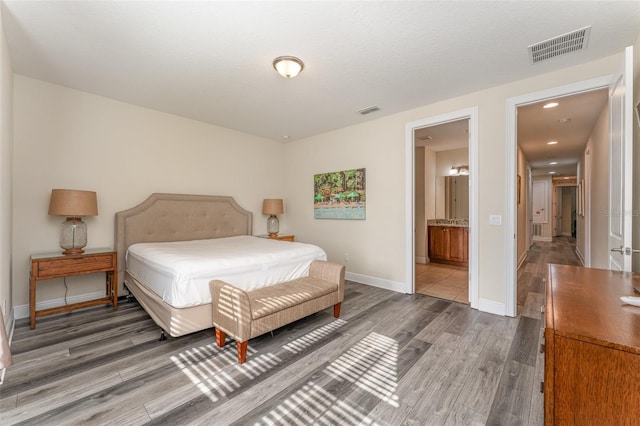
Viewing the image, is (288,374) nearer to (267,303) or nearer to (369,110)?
(267,303)

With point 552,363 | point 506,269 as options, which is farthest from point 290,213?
point 552,363

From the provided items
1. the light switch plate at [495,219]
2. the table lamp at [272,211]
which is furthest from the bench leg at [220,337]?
the light switch plate at [495,219]

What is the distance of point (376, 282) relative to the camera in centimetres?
420

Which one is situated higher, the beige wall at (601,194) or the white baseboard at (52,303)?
the beige wall at (601,194)

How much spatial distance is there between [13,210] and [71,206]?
623mm

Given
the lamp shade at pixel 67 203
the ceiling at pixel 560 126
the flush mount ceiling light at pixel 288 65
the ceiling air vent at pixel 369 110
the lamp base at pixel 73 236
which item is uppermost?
the ceiling air vent at pixel 369 110

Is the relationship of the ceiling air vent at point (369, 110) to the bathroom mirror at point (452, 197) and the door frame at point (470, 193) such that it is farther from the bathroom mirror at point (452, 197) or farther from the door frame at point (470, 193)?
the bathroom mirror at point (452, 197)

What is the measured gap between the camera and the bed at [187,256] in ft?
7.43

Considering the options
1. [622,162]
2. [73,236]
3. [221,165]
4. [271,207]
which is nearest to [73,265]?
[73,236]

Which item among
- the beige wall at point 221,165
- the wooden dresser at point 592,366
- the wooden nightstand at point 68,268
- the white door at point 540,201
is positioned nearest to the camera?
the wooden dresser at point 592,366

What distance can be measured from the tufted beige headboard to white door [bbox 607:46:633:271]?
450cm

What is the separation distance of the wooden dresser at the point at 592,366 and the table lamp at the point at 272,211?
4.31 metres

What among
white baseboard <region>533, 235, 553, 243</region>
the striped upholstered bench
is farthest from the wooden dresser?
white baseboard <region>533, 235, 553, 243</region>

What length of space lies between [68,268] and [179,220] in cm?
138
